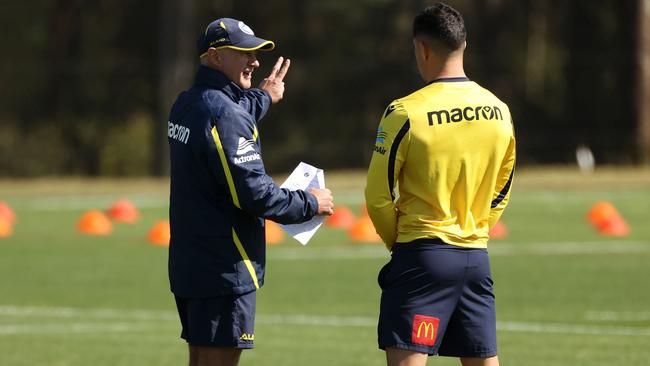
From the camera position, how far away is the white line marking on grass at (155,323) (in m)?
11.9

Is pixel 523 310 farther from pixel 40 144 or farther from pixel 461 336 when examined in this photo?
pixel 40 144

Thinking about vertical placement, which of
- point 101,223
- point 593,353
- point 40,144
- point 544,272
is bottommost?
point 40,144

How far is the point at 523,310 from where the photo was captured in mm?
13172

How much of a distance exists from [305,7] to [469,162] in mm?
40573

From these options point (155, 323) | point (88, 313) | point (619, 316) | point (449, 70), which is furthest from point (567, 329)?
point (449, 70)

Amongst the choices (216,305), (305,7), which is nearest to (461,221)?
(216,305)

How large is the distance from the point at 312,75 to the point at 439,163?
1372 inches

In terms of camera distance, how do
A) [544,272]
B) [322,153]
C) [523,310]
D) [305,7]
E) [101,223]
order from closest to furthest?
[523,310] → [544,272] → [101,223] → [322,153] → [305,7]

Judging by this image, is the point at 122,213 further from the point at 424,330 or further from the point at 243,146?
the point at 424,330

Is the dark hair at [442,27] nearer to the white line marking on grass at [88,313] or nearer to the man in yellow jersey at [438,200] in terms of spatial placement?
the man in yellow jersey at [438,200]

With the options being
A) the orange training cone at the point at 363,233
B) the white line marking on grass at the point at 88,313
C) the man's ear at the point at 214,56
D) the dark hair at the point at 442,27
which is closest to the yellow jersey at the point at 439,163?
the dark hair at the point at 442,27

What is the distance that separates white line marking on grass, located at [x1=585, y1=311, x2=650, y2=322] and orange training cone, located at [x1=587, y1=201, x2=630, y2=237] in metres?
6.94

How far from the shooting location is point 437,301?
6.36 metres

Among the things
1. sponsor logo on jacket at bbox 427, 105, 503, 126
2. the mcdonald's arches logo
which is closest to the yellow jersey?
sponsor logo on jacket at bbox 427, 105, 503, 126
